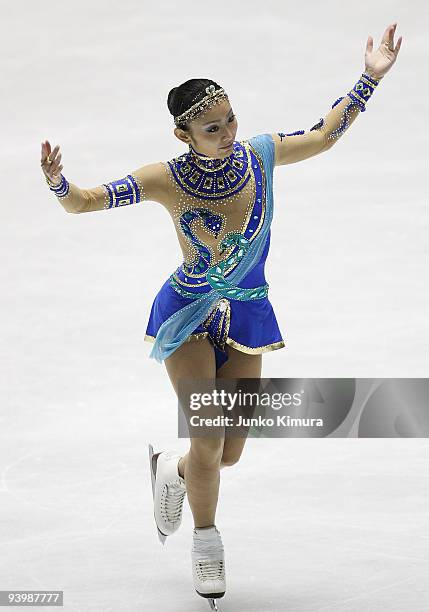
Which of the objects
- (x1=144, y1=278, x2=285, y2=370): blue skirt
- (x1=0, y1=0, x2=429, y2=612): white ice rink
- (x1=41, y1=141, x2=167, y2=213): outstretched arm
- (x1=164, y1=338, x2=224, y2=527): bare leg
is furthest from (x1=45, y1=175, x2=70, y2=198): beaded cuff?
(x1=0, y1=0, x2=429, y2=612): white ice rink

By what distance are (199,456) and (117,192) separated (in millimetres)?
1059

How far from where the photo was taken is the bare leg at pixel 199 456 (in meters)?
4.95

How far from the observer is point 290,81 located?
36.0 feet

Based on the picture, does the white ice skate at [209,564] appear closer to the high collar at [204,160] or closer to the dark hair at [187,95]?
the high collar at [204,160]

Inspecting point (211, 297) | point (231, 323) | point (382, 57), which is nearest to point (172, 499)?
point (231, 323)

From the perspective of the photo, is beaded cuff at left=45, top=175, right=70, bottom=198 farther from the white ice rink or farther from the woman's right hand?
the white ice rink

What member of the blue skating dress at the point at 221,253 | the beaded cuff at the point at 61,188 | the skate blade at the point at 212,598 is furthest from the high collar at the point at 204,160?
the skate blade at the point at 212,598

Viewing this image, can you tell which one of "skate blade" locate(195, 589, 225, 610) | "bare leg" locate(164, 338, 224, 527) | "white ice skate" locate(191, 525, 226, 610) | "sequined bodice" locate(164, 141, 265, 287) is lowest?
"skate blade" locate(195, 589, 225, 610)

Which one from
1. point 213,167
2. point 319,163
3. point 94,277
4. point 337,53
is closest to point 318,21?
point 337,53

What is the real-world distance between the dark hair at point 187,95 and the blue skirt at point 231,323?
2.28 ft

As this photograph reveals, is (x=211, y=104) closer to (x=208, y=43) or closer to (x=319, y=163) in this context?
(x=319, y=163)

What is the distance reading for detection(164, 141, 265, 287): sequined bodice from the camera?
4.86 m

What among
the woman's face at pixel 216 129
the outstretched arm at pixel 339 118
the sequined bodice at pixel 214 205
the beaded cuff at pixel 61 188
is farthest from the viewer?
the outstretched arm at pixel 339 118

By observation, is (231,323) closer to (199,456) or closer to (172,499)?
(199,456)
